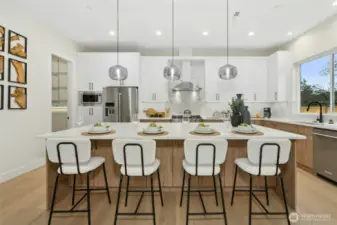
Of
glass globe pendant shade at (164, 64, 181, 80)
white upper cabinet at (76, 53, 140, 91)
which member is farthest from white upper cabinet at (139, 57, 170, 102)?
glass globe pendant shade at (164, 64, 181, 80)

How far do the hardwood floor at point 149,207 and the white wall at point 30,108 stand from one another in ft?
1.78

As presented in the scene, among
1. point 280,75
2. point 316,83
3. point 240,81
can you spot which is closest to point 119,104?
point 240,81

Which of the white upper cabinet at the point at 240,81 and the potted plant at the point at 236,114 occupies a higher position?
the white upper cabinet at the point at 240,81

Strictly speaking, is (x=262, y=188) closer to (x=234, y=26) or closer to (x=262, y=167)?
(x=262, y=167)

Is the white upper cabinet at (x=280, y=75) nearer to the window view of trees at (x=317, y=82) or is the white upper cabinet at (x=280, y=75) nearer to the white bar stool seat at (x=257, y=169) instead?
the window view of trees at (x=317, y=82)

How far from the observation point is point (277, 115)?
552 centimetres

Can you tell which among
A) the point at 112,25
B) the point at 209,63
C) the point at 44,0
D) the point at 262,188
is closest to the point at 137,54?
the point at 112,25

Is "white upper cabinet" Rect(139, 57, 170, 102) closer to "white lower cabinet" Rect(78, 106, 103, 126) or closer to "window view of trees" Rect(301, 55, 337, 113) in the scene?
"white lower cabinet" Rect(78, 106, 103, 126)

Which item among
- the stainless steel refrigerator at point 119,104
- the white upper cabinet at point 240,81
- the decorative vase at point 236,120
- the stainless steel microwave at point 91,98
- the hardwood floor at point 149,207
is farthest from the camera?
the white upper cabinet at point 240,81

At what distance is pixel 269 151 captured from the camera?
1923 mm

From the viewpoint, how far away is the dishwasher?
3.03 metres

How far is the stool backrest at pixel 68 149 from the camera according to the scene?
75.4 inches

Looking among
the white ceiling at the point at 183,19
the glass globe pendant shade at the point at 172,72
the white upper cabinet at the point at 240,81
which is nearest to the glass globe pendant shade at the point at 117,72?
the glass globe pendant shade at the point at 172,72

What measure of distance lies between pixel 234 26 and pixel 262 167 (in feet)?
10.5
